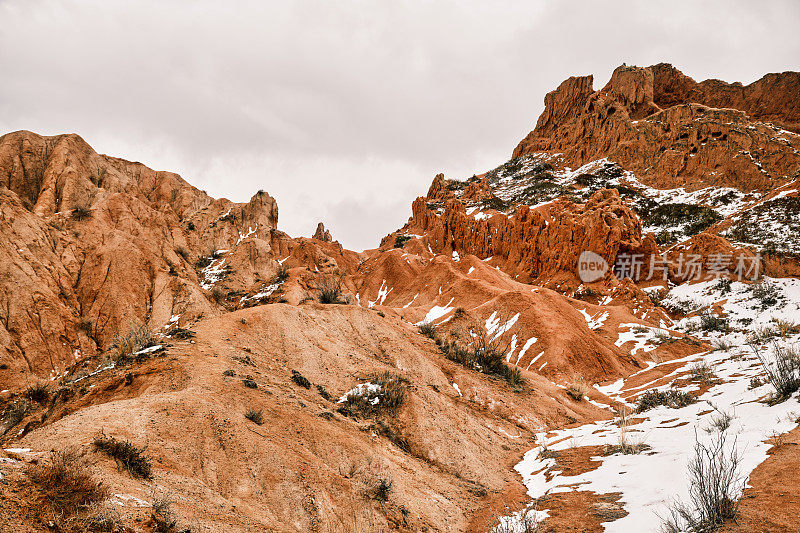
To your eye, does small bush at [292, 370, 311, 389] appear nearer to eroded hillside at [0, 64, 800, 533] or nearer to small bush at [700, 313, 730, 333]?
eroded hillside at [0, 64, 800, 533]

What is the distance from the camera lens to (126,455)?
5.01 metres

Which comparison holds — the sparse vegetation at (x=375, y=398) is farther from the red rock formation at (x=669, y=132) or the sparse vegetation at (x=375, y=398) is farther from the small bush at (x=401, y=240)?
the red rock formation at (x=669, y=132)

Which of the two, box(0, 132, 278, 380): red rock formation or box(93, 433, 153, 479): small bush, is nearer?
box(93, 433, 153, 479): small bush

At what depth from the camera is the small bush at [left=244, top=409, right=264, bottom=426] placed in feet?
24.5

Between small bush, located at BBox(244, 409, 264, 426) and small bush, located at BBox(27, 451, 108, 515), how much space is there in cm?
351

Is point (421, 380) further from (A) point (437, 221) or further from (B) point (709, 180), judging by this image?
(B) point (709, 180)

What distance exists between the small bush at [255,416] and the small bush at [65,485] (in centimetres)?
351

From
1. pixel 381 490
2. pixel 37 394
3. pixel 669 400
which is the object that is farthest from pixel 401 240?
pixel 381 490

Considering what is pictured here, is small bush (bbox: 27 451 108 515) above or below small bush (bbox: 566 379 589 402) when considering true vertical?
below

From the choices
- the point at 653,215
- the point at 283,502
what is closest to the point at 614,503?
the point at 283,502

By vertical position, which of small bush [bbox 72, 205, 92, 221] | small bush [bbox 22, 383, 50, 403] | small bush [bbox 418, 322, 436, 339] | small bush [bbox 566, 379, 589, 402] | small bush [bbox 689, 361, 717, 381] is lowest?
small bush [bbox 22, 383, 50, 403]

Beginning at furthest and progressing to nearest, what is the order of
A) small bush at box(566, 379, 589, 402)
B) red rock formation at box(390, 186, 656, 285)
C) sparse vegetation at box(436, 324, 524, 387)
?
red rock formation at box(390, 186, 656, 285), small bush at box(566, 379, 589, 402), sparse vegetation at box(436, 324, 524, 387)

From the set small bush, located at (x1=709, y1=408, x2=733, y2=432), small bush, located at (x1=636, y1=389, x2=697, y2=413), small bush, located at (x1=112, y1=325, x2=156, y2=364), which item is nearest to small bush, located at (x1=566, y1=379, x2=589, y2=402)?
small bush, located at (x1=636, y1=389, x2=697, y2=413)

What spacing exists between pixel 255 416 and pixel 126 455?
2.66 m
